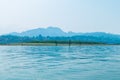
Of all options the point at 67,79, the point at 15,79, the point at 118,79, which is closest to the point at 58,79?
the point at 67,79

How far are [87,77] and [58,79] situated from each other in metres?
3.50

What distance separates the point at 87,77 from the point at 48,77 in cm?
433

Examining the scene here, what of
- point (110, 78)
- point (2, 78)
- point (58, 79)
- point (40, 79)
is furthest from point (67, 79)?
point (2, 78)

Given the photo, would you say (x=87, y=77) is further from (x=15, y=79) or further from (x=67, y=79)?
(x=15, y=79)

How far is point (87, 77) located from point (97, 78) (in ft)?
4.01

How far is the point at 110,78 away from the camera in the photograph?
29.4 m

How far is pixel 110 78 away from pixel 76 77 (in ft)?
12.1

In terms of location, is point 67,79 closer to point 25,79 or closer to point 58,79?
point 58,79

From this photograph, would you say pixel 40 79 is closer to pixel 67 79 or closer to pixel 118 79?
pixel 67 79

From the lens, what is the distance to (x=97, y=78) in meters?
29.3

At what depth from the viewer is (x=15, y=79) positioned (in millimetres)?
28812

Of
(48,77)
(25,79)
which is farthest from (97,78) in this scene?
(25,79)

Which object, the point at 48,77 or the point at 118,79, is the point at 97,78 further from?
the point at 48,77

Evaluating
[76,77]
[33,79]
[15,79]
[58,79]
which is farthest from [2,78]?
[76,77]
